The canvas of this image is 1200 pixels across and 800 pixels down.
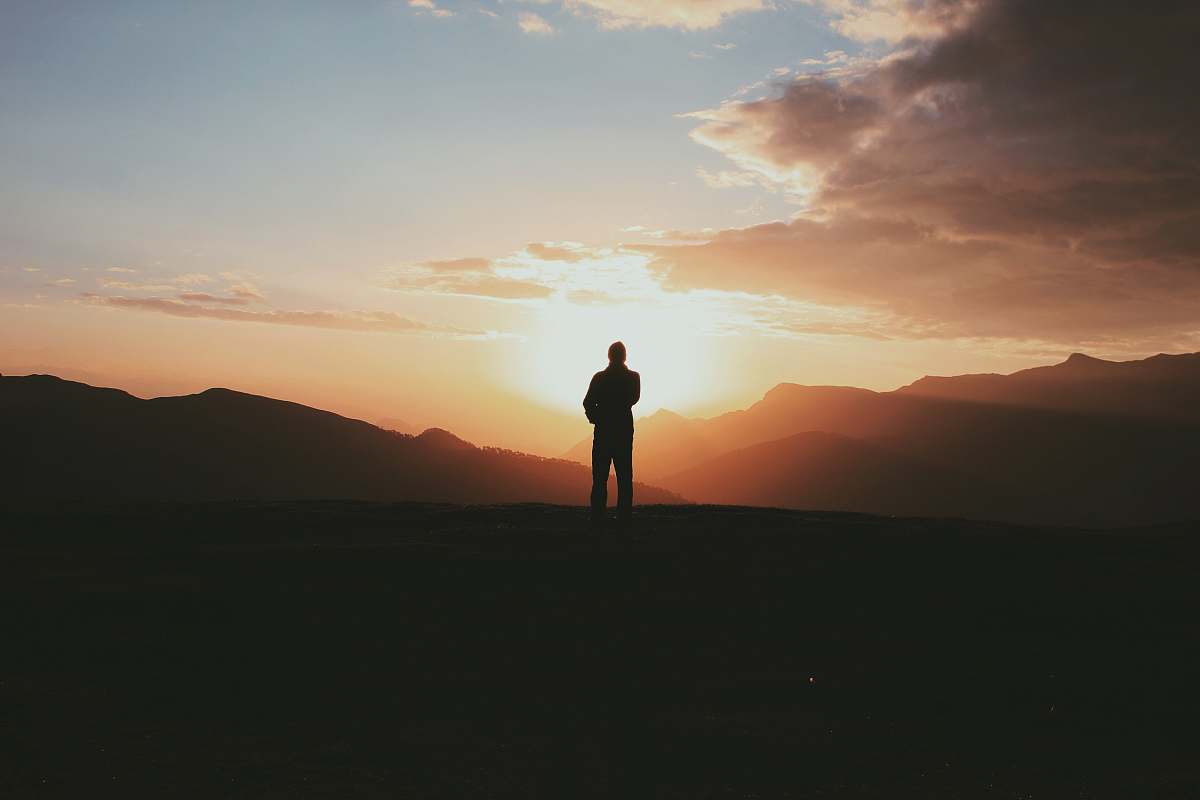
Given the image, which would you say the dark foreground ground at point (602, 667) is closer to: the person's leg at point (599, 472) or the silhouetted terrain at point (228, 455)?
the person's leg at point (599, 472)

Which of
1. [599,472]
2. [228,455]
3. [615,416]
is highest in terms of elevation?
[615,416]

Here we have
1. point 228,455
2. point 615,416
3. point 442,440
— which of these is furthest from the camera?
point 442,440

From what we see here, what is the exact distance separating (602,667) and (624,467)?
6736 mm

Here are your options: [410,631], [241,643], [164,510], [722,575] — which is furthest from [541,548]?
[164,510]

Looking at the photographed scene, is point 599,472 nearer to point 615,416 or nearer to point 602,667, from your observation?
point 615,416

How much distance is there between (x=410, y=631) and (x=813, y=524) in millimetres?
10830

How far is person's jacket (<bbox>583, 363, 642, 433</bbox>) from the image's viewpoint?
53.3ft

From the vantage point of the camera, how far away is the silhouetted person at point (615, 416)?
16.2 m

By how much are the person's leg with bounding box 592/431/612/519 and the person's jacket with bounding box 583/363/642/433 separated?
0.31 meters

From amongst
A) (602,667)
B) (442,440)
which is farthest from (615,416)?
(442,440)

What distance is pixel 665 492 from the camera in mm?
147750

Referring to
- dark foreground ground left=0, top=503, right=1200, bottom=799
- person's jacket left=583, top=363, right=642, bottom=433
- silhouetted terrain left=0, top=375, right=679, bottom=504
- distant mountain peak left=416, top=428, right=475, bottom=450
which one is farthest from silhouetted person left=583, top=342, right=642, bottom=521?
distant mountain peak left=416, top=428, right=475, bottom=450

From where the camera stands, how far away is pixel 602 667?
981 cm

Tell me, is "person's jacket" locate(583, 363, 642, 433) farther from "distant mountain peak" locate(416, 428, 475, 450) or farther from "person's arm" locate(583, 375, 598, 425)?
"distant mountain peak" locate(416, 428, 475, 450)
